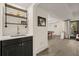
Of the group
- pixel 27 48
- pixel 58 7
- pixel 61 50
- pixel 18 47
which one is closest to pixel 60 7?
pixel 58 7

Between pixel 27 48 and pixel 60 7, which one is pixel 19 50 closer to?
pixel 27 48

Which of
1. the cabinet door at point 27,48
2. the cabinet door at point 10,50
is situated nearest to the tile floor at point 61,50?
the cabinet door at point 27,48

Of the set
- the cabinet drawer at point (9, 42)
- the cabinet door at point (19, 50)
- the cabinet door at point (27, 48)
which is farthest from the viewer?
the cabinet door at point (27, 48)

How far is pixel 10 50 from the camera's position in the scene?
2.67 metres

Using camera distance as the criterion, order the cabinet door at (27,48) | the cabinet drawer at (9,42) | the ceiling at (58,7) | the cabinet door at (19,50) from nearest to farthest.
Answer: the cabinet drawer at (9,42)
the cabinet door at (19,50)
the cabinet door at (27,48)
the ceiling at (58,7)

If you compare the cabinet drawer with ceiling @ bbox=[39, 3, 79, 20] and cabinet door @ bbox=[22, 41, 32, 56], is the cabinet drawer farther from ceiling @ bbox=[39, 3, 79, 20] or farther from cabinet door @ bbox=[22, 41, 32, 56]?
ceiling @ bbox=[39, 3, 79, 20]

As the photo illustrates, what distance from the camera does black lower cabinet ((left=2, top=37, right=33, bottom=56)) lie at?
8.36ft

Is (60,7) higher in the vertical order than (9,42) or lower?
higher

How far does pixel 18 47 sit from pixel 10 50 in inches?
12.9

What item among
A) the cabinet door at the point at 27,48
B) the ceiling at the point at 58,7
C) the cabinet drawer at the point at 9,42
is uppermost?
the ceiling at the point at 58,7

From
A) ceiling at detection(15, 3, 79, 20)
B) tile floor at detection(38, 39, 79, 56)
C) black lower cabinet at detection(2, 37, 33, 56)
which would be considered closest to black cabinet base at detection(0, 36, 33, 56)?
black lower cabinet at detection(2, 37, 33, 56)

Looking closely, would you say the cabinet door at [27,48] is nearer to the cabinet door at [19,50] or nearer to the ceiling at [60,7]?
the cabinet door at [19,50]

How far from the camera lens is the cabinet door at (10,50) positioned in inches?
98.3

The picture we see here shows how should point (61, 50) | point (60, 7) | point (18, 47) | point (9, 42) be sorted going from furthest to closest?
point (61, 50)
point (60, 7)
point (18, 47)
point (9, 42)
